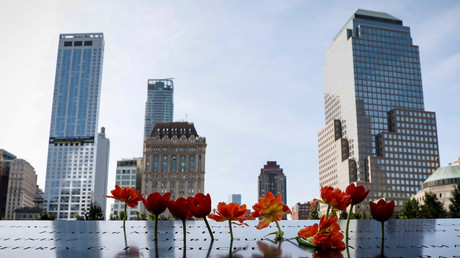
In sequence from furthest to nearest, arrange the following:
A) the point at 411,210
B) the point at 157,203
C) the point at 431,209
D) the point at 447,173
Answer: the point at 447,173
the point at 411,210
the point at 431,209
the point at 157,203

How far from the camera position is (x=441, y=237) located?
6613 mm

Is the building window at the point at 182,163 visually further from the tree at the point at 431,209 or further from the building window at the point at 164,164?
the tree at the point at 431,209

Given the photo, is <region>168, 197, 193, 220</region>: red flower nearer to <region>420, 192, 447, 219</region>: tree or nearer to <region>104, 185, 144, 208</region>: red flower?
<region>104, 185, 144, 208</region>: red flower

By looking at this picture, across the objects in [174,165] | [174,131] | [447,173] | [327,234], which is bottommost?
[327,234]

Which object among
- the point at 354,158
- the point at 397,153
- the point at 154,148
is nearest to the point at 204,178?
the point at 154,148

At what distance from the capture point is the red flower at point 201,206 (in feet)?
15.7

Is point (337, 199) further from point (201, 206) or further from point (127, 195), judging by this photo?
point (127, 195)

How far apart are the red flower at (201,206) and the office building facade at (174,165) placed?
6810 inches

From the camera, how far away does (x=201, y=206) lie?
4.80 m

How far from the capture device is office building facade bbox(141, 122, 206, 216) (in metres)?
180

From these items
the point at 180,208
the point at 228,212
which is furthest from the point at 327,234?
the point at 180,208

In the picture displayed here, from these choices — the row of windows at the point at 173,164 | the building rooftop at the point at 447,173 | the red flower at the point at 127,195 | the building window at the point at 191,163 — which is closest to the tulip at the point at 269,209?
the red flower at the point at 127,195

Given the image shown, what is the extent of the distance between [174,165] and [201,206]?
593 feet

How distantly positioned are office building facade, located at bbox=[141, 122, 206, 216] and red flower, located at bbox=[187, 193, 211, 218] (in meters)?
173
